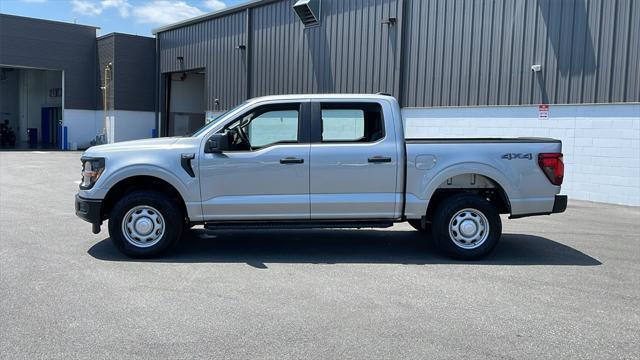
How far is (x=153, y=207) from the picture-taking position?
22.8 feet

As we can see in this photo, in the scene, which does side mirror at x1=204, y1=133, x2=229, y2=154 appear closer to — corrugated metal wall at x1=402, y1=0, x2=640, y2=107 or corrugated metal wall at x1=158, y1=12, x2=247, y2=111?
corrugated metal wall at x1=402, y1=0, x2=640, y2=107

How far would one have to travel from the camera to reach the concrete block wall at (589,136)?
41.3 feet

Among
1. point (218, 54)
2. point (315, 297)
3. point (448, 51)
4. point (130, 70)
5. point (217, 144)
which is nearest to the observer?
point (315, 297)

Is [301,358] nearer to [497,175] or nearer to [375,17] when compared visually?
[497,175]

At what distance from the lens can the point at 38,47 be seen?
3238cm

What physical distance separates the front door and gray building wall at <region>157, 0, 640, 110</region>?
9010 millimetres

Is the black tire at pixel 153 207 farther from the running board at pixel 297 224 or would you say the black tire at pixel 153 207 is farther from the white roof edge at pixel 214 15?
the white roof edge at pixel 214 15

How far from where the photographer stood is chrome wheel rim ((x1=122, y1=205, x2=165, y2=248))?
22.9 ft

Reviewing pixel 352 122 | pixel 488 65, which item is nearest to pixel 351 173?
pixel 352 122

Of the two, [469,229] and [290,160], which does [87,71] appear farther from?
[469,229]

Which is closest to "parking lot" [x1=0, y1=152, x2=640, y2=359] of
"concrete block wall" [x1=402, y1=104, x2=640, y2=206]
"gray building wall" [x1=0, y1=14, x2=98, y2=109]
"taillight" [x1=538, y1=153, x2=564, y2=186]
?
"taillight" [x1=538, y1=153, x2=564, y2=186]

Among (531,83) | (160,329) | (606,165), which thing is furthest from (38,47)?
(160,329)

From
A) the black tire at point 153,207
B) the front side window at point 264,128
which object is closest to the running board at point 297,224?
the black tire at point 153,207

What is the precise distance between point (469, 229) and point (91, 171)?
4781 mm
